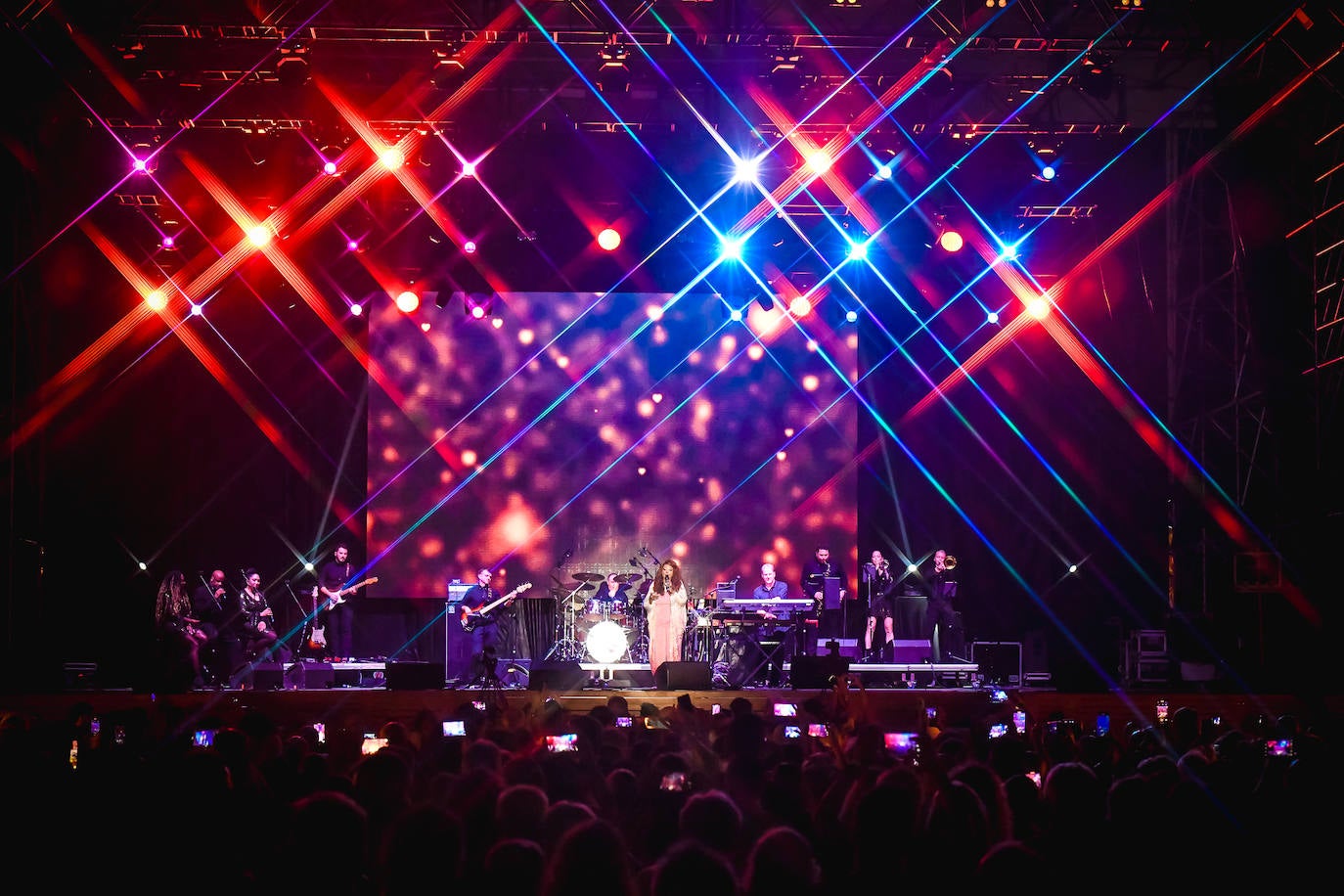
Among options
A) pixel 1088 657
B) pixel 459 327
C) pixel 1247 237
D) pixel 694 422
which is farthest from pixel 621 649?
pixel 1247 237

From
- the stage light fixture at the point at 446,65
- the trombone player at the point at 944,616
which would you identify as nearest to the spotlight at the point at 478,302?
the stage light fixture at the point at 446,65

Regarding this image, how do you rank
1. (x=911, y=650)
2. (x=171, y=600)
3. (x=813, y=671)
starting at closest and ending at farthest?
1. (x=813, y=671)
2. (x=171, y=600)
3. (x=911, y=650)

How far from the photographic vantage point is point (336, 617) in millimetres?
15281

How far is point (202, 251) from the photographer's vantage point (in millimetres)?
14625

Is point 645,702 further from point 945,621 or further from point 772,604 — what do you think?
point 945,621

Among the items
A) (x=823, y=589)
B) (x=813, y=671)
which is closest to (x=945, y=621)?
(x=823, y=589)

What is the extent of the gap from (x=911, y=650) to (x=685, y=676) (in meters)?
3.75

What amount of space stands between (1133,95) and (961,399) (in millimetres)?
4410

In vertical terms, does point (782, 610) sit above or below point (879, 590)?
below

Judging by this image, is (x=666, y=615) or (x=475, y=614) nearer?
(x=666, y=615)

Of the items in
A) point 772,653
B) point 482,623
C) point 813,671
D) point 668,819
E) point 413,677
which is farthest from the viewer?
point 482,623

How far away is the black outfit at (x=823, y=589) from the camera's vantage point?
48.7ft

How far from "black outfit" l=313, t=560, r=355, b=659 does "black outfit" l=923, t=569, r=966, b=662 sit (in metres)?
7.46

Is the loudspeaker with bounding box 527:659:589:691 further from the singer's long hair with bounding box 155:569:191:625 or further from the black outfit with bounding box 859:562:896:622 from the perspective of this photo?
the singer's long hair with bounding box 155:569:191:625
